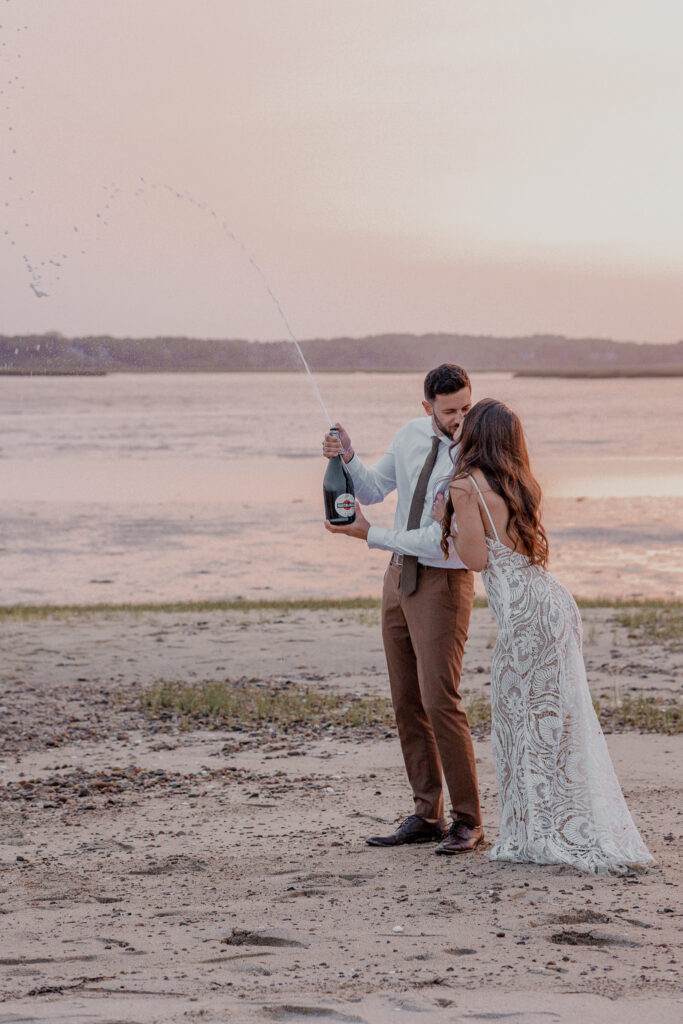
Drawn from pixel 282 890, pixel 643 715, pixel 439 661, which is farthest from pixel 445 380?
pixel 643 715

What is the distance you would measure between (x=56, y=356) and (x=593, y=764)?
6115 mm

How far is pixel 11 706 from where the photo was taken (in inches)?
364

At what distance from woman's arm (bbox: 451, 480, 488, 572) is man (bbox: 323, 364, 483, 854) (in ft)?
0.56

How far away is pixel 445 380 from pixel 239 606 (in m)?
10.4

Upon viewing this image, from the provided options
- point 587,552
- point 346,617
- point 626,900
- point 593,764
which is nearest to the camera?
point 626,900

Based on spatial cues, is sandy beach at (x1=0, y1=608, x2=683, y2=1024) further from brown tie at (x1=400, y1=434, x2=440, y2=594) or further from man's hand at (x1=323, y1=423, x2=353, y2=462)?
man's hand at (x1=323, y1=423, x2=353, y2=462)

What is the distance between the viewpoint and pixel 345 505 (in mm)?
5543

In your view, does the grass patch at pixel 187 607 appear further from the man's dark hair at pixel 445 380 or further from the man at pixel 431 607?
the man's dark hair at pixel 445 380

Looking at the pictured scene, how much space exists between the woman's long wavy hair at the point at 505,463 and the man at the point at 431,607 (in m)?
0.23

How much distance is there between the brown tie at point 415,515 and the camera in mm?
5426

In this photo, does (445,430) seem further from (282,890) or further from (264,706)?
(264,706)

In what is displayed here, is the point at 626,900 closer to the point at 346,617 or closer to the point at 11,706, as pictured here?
the point at 11,706

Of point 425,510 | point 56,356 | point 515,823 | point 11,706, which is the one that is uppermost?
point 56,356

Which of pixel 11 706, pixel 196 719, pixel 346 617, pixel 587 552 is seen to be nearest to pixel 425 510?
pixel 196 719
